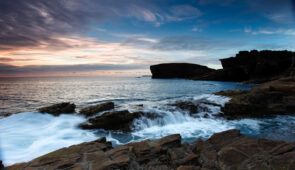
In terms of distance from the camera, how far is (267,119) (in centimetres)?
1277

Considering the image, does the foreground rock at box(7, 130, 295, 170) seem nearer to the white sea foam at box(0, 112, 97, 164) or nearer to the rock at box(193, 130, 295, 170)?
the rock at box(193, 130, 295, 170)

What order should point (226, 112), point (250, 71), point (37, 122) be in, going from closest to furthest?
point (37, 122), point (226, 112), point (250, 71)

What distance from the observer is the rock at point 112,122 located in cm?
1187

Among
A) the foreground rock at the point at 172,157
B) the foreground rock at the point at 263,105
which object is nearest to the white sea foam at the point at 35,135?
the foreground rock at the point at 172,157

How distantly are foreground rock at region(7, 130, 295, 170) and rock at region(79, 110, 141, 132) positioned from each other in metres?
6.00

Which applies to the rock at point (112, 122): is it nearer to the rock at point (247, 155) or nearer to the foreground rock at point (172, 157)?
the foreground rock at point (172, 157)

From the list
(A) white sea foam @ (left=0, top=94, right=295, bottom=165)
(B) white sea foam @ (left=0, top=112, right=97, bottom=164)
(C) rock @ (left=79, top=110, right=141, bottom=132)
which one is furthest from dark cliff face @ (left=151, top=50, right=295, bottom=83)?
(B) white sea foam @ (left=0, top=112, right=97, bottom=164)

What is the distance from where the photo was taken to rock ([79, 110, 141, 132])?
38.9 ft

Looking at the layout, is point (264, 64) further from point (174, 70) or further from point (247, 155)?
point (174, 70)

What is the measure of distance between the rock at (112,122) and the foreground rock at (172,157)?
6.00 metres

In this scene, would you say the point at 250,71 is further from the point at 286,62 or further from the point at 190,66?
the point at 190,66

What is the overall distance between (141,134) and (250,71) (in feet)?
240

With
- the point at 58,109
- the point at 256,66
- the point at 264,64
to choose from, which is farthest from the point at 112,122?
the point at 256,66

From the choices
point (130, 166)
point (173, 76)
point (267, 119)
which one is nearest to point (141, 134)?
point (130, 166)
